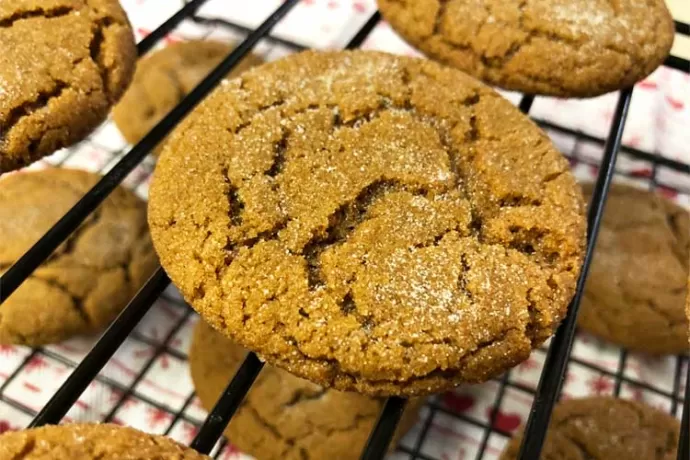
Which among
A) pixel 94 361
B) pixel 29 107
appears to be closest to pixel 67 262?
pixel 29 107

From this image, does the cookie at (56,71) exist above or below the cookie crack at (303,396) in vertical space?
above

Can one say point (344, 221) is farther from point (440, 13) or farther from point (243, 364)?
point (440, 13)

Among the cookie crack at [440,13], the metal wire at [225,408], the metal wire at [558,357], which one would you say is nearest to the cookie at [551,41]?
the cookie crack at [440,13]

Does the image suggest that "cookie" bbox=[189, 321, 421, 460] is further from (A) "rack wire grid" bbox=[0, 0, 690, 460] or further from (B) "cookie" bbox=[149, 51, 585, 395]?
(B) "cookie" bbox=[149, 51, 585, 395]

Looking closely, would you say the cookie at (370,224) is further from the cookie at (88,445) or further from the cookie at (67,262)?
the cookie at (67,262)

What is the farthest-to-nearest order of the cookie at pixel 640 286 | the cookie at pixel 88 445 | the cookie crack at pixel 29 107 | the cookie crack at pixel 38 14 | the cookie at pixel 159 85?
1. the cookie at pixel 159 85
2. the cookie at pixel 640 286
3. the cookie crack at pixel 38 14
4. the cookie crack at pixel 29 107
5. the cookie at pixel 88 445

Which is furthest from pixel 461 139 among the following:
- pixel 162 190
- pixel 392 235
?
pixel 162 190

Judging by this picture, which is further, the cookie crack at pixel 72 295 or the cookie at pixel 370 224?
the cookie crack at pixel 72 295

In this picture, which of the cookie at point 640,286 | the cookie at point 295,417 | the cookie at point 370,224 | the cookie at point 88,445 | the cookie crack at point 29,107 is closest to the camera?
the cookie at point 88,445
